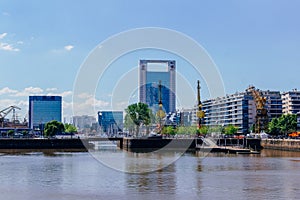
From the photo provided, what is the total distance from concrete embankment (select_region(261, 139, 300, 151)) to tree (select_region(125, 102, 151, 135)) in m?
30.7

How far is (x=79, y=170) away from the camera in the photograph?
53375 mm

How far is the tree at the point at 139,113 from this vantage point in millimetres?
137375

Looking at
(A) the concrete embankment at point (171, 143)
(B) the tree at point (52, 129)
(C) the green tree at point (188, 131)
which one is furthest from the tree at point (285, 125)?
(B) the tree at point (52, 129)

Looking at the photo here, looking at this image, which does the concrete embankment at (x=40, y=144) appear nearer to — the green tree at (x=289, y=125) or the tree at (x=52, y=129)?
the tree at (x=52, y=129)

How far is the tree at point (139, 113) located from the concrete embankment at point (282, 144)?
101ft

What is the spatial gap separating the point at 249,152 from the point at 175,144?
24.4 metres

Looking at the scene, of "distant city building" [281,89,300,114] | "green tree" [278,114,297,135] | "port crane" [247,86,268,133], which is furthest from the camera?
"distant city building" [281,89,300,114]

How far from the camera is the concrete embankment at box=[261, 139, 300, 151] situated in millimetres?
101356

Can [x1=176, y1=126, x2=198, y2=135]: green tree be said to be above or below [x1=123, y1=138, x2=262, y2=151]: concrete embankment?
above

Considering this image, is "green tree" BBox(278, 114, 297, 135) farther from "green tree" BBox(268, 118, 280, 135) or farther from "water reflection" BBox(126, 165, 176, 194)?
"water reflection" BBox(126, 165, 176, 194)

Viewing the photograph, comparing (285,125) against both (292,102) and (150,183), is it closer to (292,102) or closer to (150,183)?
(292,102)

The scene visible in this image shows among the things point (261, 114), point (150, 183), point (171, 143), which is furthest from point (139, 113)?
point (150, 183)

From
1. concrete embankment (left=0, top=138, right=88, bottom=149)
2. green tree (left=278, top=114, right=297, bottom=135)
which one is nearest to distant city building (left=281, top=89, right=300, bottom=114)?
green tree (left=278, top=114, right=297, bottom=135)

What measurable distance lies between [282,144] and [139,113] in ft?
135
